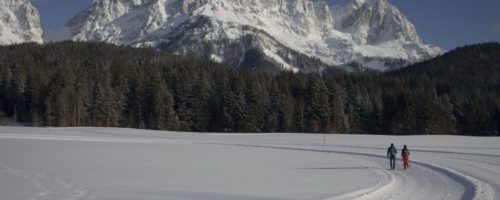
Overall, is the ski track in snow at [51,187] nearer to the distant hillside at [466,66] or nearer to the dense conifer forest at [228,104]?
the dense conifer forest at [228,104]

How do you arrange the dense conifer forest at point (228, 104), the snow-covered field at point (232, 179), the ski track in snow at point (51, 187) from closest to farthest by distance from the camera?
the ski track in snow at point (51, 187) < the snow-covered field at point (232, 179) < the dense conifer forest at point (228, 104)

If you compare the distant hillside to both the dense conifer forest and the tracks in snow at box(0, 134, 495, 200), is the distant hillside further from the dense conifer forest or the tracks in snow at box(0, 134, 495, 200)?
the tracks in snow at box(0, 134, 495, 200)

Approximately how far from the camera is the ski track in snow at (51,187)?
38.5 feet

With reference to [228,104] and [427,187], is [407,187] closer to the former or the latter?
[427,187]

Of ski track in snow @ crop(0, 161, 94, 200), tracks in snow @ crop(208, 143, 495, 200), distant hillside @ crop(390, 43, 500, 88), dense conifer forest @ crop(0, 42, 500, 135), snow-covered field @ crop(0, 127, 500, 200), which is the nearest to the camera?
ski track in snow @ crop(0, 161, 94, 200)

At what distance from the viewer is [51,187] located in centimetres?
1340

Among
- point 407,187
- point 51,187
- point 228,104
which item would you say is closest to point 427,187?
point 407,187

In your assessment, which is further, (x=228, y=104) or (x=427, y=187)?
(x=228, y=104)

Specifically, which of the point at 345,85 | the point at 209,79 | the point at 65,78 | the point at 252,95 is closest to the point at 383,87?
the point at 345,85

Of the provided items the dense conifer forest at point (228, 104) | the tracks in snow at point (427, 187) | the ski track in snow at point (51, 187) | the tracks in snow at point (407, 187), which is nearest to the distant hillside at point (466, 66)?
the dense conifer forest at point (228, 104)

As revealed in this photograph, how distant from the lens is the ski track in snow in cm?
1172

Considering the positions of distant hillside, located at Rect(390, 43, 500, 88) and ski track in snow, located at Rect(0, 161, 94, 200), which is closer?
ski track in snow, located at Rect(0, 161, 94, 200)

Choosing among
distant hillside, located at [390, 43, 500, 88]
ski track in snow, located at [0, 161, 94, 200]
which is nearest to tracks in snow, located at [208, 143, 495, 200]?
ski track in snow, located at [0, 161, 94, 200]

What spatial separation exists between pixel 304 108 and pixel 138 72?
38.8 metres
